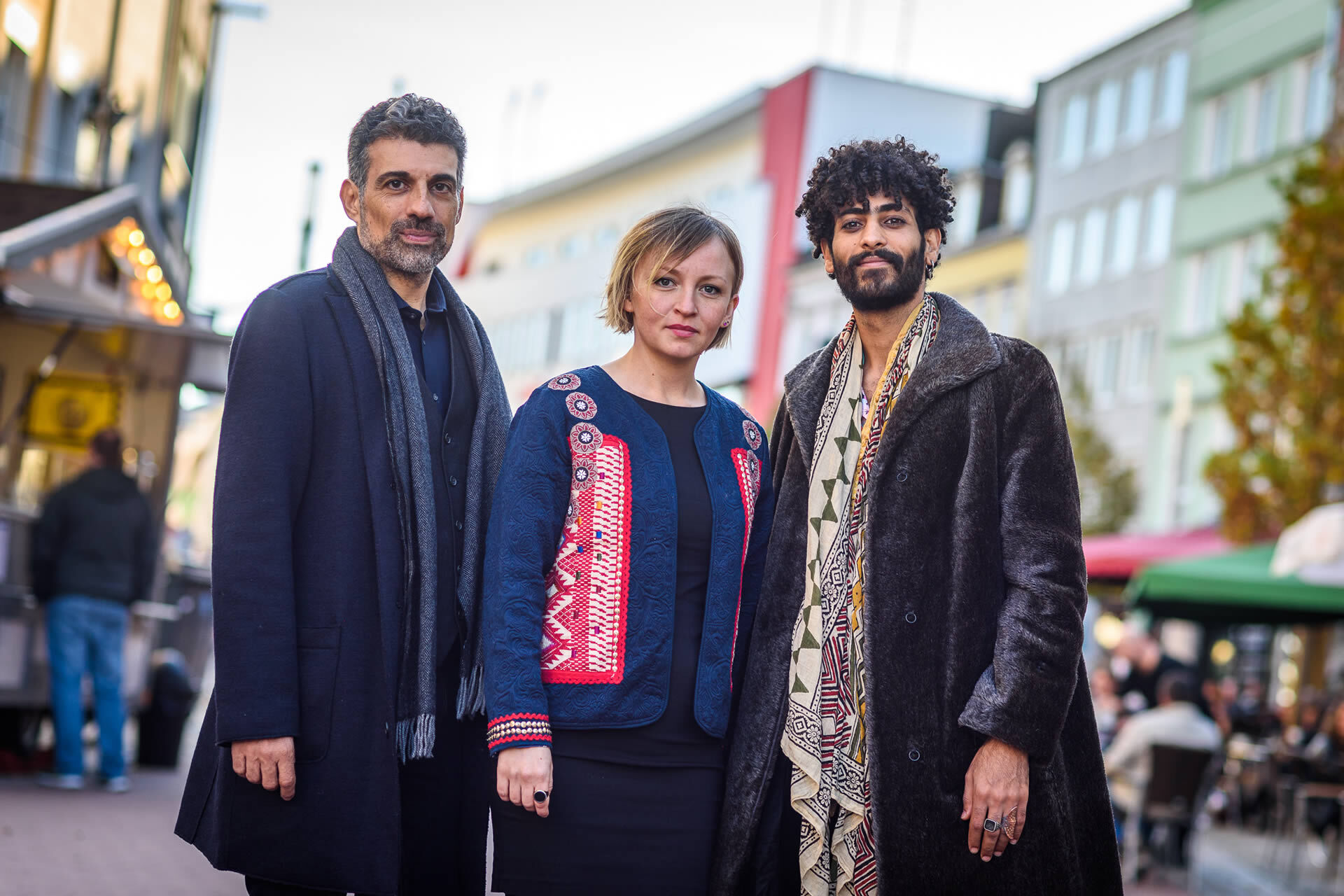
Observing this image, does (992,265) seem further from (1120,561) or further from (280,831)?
(280,831)

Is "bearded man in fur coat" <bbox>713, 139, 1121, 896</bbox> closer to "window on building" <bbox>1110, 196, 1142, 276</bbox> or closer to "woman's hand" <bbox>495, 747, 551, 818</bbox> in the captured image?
"woman's hand" <bbox>495, 747, 551, 818</bbox>

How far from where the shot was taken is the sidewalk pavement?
741cm

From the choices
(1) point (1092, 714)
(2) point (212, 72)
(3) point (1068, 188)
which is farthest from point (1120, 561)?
(3) point (1068, 188)

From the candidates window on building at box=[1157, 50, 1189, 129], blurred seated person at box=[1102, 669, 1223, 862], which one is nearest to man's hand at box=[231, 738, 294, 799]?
blurred seated person at box=[1102, 669, 1223, 862]

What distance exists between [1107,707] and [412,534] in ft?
46.5

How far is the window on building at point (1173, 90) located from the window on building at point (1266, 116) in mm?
2184

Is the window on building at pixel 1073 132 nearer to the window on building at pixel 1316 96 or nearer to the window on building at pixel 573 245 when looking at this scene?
the window on building at pixel 1316 96

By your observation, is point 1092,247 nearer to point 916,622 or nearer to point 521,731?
point 916,622

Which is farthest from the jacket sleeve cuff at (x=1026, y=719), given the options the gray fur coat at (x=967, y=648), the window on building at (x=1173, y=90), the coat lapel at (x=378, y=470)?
the window on building at (x=1173, y=90)

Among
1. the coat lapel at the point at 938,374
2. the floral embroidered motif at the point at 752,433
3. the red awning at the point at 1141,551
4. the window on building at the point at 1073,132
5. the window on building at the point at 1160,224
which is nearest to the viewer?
the coat lapel at the point at 938,374

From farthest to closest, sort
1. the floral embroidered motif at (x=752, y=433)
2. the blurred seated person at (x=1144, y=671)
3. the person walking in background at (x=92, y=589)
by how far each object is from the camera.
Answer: the blurred seated person at (x=1144, y=671), the person walking in background at (x=92, y=589), the floral embroidered motif at (x=752, y=433)

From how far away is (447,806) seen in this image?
13.0ft

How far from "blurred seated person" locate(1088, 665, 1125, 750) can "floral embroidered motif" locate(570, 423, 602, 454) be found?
382 inches

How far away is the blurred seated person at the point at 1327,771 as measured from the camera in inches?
514
